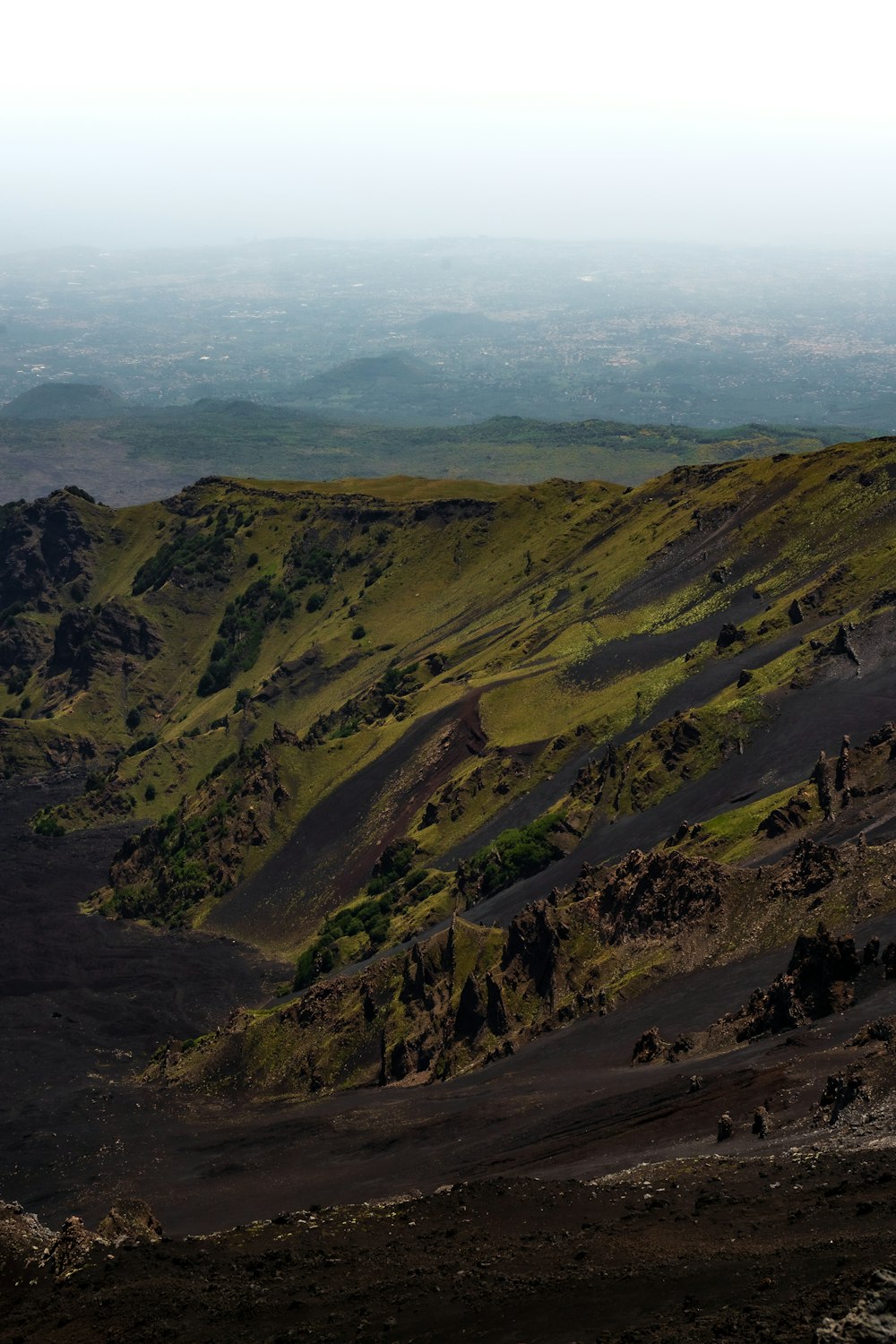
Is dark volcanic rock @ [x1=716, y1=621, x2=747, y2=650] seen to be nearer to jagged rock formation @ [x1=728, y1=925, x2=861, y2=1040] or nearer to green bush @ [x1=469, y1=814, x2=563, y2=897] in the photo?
green bush @ [x1=469, y1=814, x2=563, y2=897]

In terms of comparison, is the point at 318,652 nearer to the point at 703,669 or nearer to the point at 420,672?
the point at 420,672

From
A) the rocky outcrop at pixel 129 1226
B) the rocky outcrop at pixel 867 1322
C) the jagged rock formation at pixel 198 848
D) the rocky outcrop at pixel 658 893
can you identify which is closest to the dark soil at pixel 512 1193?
the rocky outcrop at pixel 867 1322

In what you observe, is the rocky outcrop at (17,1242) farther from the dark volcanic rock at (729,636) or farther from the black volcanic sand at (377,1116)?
the dark volcanic rock at (729,636)

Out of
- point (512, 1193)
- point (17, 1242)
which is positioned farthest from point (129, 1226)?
point (512, 1193)

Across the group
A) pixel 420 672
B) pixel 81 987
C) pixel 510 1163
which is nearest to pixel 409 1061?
pixel 510 1163

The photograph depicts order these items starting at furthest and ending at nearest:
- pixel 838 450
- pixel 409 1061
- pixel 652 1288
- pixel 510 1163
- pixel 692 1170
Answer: pixel 838 450 → pixel 409 1061 → pixel 510 1163 → pixel 692 1170 → pixel 652 1288

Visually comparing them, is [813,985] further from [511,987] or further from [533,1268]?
[511,987]
